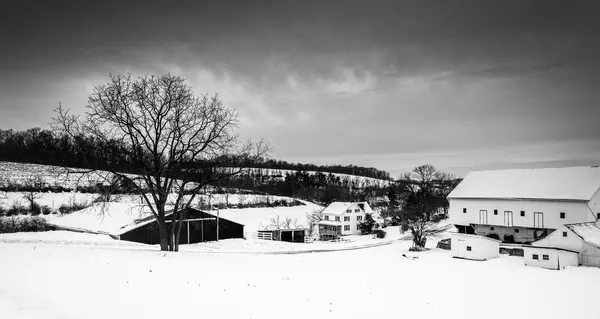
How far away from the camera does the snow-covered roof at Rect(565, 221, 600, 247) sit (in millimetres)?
32616

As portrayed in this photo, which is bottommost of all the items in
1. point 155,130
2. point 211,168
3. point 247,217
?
point 247,217

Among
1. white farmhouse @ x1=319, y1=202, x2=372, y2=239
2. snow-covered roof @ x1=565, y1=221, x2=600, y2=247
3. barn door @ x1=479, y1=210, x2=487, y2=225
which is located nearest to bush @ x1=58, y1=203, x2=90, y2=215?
white farmhouse @ x1=319, y1=202, x2=372, y2=239

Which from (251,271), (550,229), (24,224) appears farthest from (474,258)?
(24,224)

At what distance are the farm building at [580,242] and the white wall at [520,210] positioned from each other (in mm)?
7100

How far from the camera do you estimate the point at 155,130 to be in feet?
73.2

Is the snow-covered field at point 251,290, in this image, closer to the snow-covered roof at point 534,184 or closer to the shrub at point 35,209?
the snow-covered roof at point 534,184

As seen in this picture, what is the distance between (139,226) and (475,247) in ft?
114

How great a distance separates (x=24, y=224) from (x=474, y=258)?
4750 centimetres

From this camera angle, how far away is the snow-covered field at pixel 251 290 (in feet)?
37.7

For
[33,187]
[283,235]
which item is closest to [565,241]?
[283,235]

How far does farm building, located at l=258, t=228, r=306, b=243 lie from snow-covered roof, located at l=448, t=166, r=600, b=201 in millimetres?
24437

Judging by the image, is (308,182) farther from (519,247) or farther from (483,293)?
(483,293)

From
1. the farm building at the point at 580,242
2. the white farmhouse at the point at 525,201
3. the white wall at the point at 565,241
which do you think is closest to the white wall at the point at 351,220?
the white farmhouse at the point at 525,201

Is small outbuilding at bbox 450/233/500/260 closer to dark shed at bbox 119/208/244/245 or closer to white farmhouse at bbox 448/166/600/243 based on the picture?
white farmhouse at bbox 448/166/600/243
